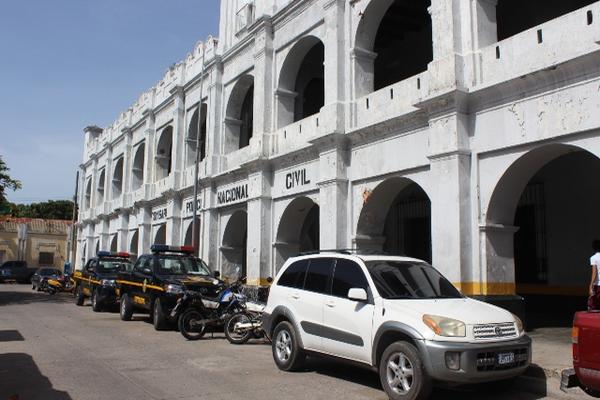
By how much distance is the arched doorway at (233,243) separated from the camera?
22.2 m

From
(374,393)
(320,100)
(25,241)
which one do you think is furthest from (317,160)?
(25,241)

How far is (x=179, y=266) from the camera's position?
15.2 m

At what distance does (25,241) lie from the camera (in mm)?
58281

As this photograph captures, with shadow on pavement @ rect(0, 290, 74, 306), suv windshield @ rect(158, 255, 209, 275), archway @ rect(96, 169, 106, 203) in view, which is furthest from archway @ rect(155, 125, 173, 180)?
suv windshield @ rect(158, 255, 209, 275)

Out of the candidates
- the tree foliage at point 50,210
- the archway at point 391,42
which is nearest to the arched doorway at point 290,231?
the archway at point 391,42

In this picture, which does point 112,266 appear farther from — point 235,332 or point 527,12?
point 527,12

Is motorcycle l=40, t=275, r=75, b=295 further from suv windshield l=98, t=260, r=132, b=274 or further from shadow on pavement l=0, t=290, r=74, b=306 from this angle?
suv windshield l=98, t=260, r=132, b=274

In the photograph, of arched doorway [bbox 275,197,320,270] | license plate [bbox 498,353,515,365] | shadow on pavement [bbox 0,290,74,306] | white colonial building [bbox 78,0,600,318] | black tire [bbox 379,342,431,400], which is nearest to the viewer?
black tire [bbox 379,342,431,400]

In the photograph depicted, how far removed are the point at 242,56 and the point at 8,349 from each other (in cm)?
1410

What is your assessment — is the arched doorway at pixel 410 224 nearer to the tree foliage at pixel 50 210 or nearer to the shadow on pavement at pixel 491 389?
the shadow on pavement at pixel 491 389

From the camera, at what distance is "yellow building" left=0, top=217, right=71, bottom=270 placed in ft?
189

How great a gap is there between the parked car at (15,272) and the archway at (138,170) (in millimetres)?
20083

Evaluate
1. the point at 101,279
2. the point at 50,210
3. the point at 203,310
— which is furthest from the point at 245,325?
the point at 50,210

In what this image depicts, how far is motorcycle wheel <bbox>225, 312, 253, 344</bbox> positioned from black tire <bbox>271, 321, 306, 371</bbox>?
8.96ft
